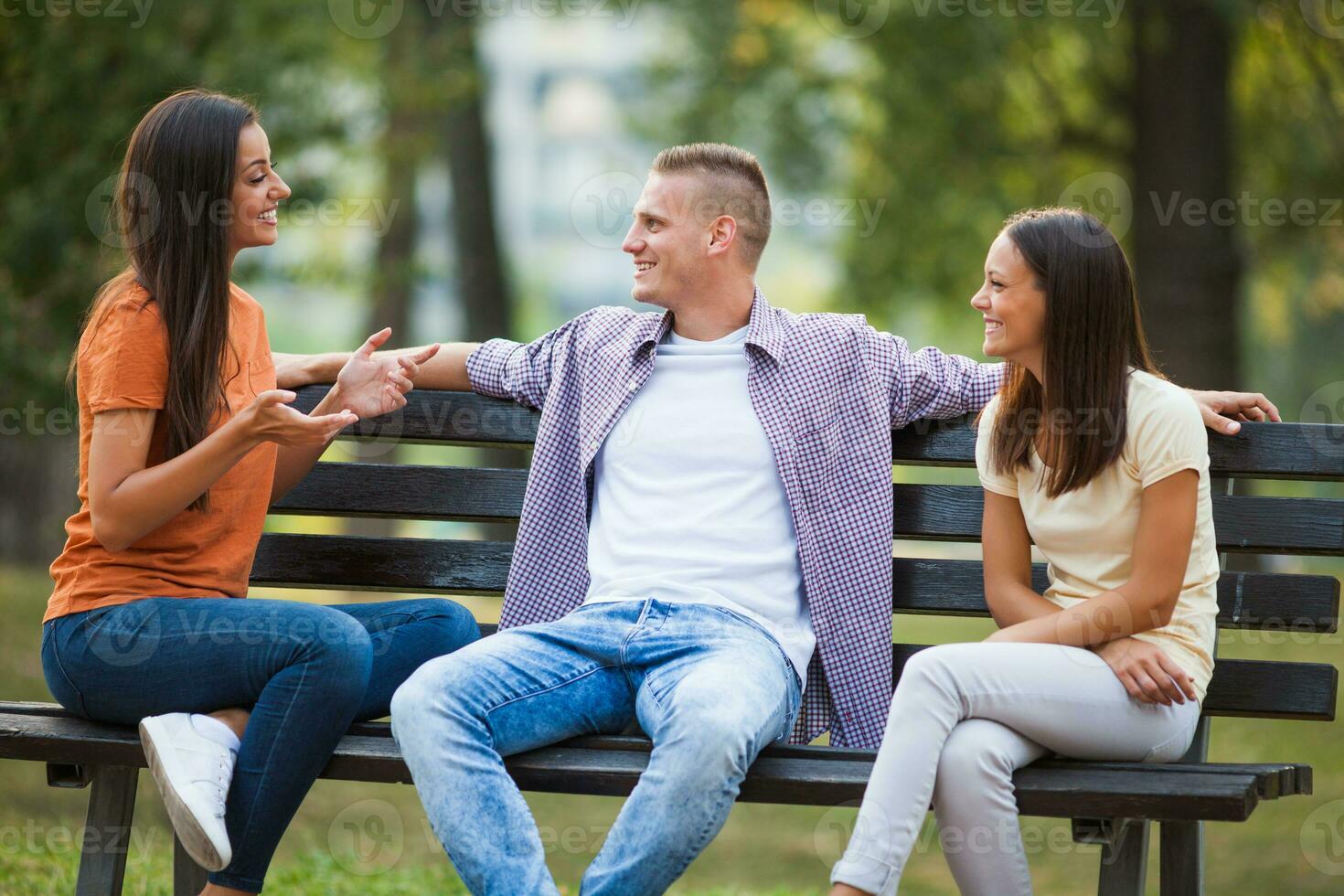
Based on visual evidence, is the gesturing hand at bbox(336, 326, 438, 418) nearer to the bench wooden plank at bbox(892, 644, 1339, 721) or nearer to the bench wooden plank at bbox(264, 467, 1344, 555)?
the bench wooden plank at bbox(264, 467, 1344, 555)

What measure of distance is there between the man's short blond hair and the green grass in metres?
1.97

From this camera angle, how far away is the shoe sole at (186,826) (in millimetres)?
2834

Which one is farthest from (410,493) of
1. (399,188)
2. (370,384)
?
(399,188)

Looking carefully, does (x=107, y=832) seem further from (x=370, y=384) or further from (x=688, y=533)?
(x=688, y=533)

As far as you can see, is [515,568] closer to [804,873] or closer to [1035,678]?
[1035,678]

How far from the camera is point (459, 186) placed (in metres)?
12.8

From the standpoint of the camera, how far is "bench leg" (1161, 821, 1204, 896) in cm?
310

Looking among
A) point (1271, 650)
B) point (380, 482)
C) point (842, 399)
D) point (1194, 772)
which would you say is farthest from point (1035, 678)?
point (1271, 650)

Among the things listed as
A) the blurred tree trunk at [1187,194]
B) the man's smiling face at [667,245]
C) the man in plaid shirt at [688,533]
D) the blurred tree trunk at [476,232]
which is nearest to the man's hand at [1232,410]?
the man in plaid shirt at [688,533]

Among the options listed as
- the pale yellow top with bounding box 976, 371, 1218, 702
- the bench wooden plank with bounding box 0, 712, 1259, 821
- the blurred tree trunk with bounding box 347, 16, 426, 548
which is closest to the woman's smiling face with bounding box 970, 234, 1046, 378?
the pale yellow top with bounding box 976, 371, 1218, 702

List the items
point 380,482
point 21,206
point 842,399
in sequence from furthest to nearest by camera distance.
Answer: point 21,206 < point 380,482 < point 842,399

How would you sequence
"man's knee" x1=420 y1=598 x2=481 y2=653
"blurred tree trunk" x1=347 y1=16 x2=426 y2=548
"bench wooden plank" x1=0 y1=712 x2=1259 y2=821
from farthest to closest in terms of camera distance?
"blurred tree trunk" x1=347 y1=16 x2=426 y2=548, "man's knee" x1=420 y1=598 x2=481 y2=653, "bench wooden plank" x1=0 y1=712 x2=1259 y2=821

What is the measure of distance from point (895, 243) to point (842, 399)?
28.3ft

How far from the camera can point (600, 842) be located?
237 inches
